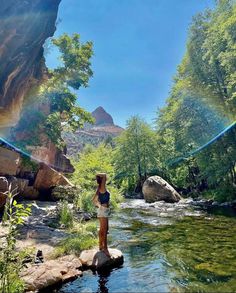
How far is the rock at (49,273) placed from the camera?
22.3 ft

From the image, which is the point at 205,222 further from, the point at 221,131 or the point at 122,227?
the point at 221,131

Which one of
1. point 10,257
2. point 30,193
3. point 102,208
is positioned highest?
point 30,193

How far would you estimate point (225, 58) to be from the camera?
2475cm

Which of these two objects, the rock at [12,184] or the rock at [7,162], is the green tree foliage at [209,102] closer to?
the rock at [12,184]

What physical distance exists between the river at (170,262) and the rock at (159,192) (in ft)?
60.4

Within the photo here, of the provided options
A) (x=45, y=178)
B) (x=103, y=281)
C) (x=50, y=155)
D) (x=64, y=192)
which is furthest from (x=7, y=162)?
(x=103, y=281)

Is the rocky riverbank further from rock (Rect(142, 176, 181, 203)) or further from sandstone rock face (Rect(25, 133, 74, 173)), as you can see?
rock (Rect(142, 176, 181, 203))

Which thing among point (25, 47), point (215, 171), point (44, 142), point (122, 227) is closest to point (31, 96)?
point (44, 142)

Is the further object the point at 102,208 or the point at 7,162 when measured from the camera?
the point at 7,162

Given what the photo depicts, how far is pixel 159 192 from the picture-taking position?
34.5m

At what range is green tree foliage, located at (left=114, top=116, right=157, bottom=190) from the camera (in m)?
53.6

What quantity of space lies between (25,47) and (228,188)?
2331cm

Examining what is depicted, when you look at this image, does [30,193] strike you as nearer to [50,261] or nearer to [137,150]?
[50,261]

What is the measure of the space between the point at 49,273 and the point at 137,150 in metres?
47.1
